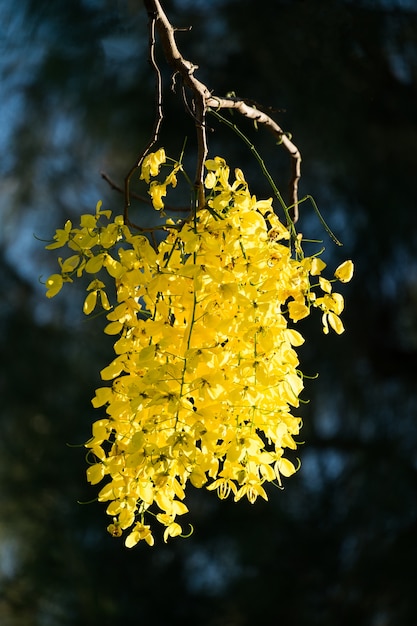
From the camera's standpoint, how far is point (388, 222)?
1.62 m

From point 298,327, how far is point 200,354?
1125mm

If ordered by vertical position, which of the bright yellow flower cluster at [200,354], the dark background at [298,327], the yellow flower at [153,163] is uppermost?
the dark background at [298,327]

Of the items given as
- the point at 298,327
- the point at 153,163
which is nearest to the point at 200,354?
the point at 153,163

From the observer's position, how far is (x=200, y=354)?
20.2 inches

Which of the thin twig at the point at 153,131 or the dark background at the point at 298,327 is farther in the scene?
the dark background at the point at 298,327

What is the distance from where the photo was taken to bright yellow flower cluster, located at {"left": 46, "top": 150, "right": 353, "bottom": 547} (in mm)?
521

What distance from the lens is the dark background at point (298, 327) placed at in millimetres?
1554

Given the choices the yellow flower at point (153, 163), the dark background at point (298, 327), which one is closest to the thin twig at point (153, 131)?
the yellow flower at point (153, 163)

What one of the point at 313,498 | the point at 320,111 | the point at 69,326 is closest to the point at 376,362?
the point at 313,498

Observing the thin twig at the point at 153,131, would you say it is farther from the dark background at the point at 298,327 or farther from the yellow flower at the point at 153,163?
the dark background at the point at 298,327

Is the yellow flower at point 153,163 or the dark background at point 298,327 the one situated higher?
the dark background at point 298,327

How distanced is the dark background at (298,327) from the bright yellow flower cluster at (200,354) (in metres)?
1.03

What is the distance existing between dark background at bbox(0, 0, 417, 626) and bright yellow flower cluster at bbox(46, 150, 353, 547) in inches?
40.4

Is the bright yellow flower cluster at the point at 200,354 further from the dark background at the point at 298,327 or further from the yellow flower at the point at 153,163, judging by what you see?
the dark background at the point at 298,327
